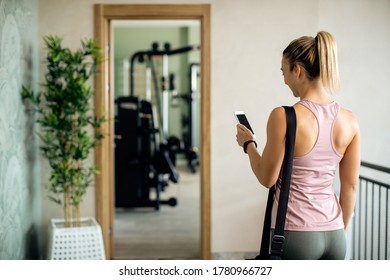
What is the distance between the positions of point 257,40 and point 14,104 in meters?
1.36

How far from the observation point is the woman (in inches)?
45.1

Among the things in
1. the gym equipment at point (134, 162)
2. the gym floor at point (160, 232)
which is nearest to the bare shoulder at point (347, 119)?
the gym floor at point (160, 232)

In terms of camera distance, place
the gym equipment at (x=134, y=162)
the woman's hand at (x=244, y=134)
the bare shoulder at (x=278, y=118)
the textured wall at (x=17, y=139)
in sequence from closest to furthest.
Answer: the bare shoulder at (x=278, y=118) < the woman's hand at (x=244, y=134) < the textured wall at (x=17, y=139) < the gym equipment at (x=134, y=162)

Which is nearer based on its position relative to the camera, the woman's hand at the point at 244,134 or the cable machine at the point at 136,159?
the woman's hand at the point at 244,134

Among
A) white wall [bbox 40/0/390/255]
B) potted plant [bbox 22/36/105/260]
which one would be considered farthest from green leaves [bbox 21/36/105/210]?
white wall [bbox 40/0/390/255]

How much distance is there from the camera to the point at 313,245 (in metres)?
1.20

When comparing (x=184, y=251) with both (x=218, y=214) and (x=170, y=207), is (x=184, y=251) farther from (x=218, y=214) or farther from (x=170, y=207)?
(x=170, y=207)

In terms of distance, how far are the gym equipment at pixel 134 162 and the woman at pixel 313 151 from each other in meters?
4.01

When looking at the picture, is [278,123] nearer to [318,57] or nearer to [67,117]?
[318,57]

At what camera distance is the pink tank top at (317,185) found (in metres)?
1.17

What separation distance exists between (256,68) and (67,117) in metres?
1.17

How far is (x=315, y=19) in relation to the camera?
248cm

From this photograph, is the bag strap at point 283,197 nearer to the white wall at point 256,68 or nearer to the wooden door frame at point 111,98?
the white wall at point 256,68
